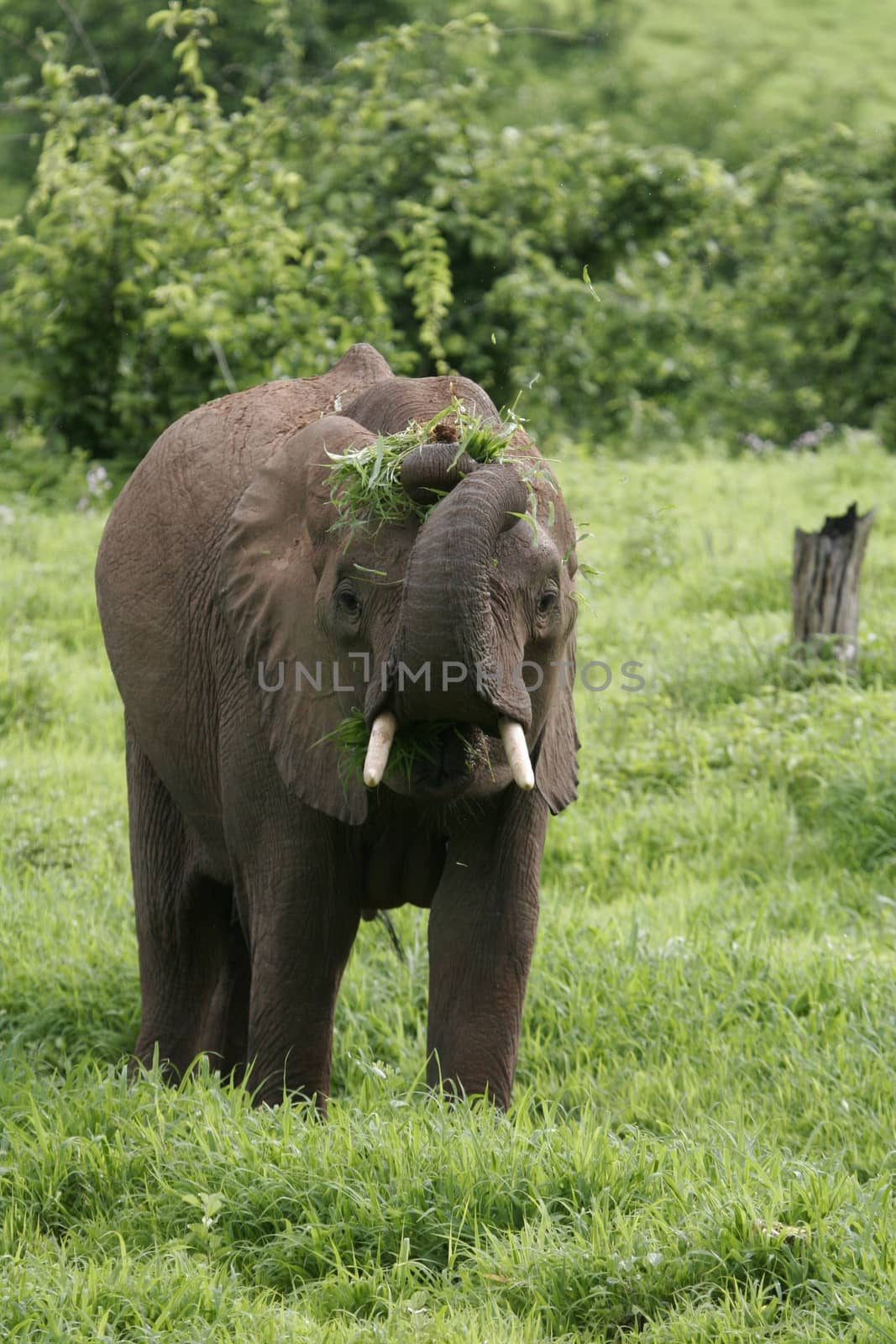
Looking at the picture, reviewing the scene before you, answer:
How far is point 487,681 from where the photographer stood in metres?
3.52

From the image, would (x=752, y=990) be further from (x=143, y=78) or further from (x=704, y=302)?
(x=143, y=78)

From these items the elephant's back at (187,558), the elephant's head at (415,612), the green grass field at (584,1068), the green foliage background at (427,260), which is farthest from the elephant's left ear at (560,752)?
the green foliage background at (427,260)

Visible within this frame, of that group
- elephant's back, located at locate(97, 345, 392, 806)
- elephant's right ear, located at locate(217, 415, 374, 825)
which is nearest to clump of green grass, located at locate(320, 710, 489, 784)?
elephant's right ear, located at locate(217, 415, 374, 825)

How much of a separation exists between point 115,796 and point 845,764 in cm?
283

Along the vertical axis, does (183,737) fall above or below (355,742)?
below

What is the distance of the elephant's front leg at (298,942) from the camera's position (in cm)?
425

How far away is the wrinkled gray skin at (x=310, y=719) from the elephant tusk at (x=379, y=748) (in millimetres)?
39

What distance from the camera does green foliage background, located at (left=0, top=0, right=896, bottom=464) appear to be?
A: 12133 mm

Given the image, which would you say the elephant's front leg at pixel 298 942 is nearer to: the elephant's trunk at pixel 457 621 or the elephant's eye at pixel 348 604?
the elephant's eye at pixel 348 604

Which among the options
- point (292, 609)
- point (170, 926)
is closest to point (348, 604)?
point (292, 609)

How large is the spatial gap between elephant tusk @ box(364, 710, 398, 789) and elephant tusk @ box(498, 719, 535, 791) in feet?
0.71

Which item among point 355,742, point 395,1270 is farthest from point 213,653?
point 395,1270

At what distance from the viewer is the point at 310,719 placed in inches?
164

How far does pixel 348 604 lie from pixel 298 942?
86 centimetres
